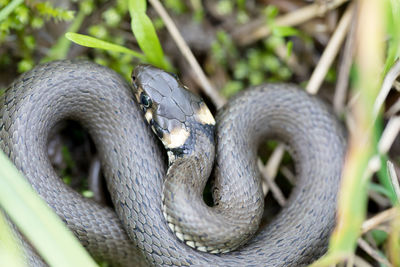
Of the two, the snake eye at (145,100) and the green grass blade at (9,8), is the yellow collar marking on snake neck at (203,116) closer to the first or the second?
the snake eye at (145,100)

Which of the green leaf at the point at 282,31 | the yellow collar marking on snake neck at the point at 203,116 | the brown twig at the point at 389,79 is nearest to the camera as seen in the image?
the brown twig at the point at 389,79

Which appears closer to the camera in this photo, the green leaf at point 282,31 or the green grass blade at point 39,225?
the green grass blade at point 39,225

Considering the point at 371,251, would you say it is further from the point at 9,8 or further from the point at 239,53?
the point at 9,8

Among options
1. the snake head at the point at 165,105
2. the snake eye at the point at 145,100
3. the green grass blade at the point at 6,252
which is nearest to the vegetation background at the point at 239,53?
the snake head at the point at 165,105

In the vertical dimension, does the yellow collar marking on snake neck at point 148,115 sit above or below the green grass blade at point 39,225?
below

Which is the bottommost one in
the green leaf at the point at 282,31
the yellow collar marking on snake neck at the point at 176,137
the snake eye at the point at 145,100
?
the yellow collar marking on snake neck at the point at 176,137

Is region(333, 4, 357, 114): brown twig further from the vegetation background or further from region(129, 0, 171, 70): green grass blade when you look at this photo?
region(129, 0, 171, 70): green grass blade

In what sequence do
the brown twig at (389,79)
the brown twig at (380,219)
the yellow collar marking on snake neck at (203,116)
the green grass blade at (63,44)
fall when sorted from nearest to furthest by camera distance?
the brown twig at (380,219), the brown twig at (389,79), the yellow collar marking on snake neck at (203,116), the green grass blade at (63,44)
